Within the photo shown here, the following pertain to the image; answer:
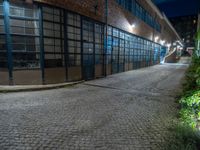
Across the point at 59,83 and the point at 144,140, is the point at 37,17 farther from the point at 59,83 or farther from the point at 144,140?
the point at 144,140

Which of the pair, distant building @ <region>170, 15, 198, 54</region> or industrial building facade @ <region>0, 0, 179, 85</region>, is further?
distant building @ <region>170, 15, 198, 54</region>

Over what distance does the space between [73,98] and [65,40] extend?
3.42 meters

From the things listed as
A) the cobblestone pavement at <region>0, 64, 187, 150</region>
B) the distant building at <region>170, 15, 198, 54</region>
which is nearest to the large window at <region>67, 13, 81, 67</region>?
the cobblestone pavement at <region>0, 64, 187, 150</region>

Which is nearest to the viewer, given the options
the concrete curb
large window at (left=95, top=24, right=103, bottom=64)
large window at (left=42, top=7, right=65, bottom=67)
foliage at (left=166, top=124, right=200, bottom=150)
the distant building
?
foliage at (left=166, top=124, right=200, bottom=150)

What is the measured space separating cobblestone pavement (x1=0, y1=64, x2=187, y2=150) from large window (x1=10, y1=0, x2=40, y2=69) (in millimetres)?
1628

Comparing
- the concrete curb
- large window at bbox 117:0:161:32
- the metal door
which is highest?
large window at bbox 117:0:161:32

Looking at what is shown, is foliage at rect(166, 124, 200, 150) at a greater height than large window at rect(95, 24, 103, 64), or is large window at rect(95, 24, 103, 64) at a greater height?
large window at rect(95, 24, 103, 64)

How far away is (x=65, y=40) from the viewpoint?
23.4ft

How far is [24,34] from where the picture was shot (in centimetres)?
600

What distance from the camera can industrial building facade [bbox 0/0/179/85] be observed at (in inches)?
229

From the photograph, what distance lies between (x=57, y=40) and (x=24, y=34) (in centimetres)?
144

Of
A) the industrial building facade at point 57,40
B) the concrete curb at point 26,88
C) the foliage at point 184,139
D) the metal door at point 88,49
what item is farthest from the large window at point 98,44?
the foliage at point 184,139

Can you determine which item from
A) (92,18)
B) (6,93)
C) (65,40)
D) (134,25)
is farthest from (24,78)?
(134,25)

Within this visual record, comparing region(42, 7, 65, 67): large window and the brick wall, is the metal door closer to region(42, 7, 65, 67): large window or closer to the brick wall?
the brick wall
